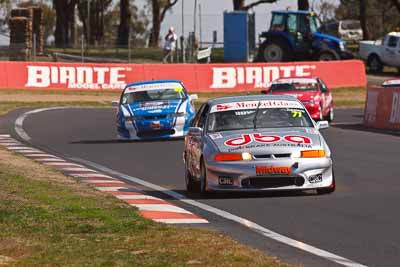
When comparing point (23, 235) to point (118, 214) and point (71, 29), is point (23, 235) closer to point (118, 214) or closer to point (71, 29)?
point (118, 214)

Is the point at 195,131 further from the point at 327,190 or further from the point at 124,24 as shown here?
the point at 124,24

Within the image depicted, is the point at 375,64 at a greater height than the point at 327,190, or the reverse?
the point at 375,64

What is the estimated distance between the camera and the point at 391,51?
191 ft

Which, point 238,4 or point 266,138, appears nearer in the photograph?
point 266,138

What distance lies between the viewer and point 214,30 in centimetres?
6109

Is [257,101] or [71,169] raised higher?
[257,101]

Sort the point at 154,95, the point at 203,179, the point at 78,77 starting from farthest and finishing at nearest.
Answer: the point at 78,77 < the point at 154,95 < the point at 203,179

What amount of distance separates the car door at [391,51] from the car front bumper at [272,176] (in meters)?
43.6

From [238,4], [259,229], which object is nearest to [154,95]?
[259,229]

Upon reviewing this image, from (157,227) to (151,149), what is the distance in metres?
13.2

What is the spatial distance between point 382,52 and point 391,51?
2.59 feet

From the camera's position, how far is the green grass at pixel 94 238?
9.60 meters

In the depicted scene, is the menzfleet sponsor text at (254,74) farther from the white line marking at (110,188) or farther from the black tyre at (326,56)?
the white line marking at (110,188)

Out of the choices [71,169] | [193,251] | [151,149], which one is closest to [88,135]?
[151,149]
